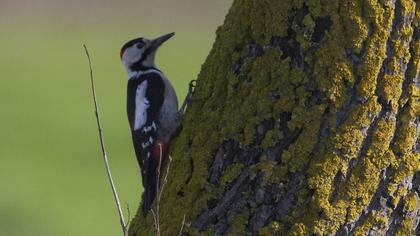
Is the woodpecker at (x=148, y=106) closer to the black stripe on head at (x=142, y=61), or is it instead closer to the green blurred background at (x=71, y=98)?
the black stripe on head at (x=142, y=61)

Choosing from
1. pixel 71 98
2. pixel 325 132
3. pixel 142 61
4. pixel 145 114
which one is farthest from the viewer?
pixel 71 98

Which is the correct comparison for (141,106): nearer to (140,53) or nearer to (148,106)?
(148,106)

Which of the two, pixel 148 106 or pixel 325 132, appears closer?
pixel 325 132

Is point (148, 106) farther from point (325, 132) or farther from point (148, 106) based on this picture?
point (325, 132)

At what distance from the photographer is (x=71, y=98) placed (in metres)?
17.3

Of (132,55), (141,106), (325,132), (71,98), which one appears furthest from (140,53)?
(71,98)

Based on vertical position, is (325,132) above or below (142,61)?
below

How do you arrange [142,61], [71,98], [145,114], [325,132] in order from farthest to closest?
[71,98], [142,61], [145,114], [325,132]

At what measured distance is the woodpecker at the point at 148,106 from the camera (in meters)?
5.26

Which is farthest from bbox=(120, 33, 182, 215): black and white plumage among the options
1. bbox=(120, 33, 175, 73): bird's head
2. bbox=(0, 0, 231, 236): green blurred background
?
bbox=(0, 0, 231, 236): green blurred background

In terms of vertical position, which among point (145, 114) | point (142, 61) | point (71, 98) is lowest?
point (145, 114)

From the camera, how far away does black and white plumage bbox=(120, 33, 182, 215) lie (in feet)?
17.3

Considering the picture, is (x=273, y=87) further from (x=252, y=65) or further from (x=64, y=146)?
(x=64, y=146)

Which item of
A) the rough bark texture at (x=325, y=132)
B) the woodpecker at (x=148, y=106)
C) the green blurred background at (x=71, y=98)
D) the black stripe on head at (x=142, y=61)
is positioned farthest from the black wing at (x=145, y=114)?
the green blurred background at (x=71, y=98)
